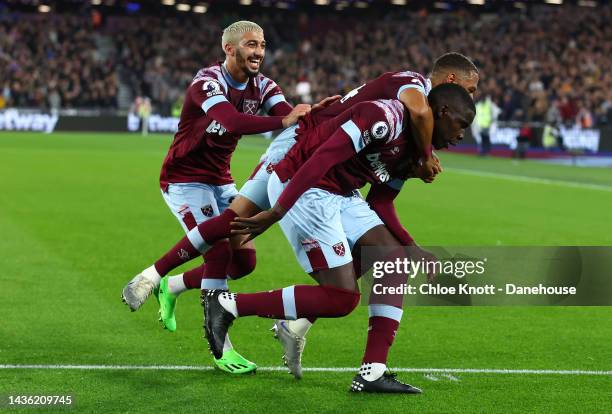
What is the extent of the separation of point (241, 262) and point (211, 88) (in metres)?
1.34

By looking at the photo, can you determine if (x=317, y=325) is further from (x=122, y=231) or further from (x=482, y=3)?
(x=482, y=3)

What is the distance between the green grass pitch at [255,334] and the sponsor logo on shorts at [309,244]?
0.86 metres

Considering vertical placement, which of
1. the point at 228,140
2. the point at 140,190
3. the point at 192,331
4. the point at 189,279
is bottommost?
the point at 140,190

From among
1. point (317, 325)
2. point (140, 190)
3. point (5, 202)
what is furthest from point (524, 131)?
point (317, 325)

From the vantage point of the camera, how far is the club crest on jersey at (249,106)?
7.47 meters

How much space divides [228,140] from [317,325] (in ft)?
6.08

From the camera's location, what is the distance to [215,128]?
7445mm

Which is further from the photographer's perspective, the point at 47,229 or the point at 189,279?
the point at 47,229

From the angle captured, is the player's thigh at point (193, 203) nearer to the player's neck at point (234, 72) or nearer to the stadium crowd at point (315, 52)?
the player's neck at point (234, 72)

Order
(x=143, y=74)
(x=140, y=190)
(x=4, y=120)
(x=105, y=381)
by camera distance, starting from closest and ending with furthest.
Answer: (x=105, y=381) → (x=140, y=190) → (x=4, y=120) → (x=143, y=74)

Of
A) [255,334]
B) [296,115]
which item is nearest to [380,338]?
[296,115]

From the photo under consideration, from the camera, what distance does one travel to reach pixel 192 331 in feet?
27.3

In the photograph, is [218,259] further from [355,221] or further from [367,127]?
[367,127]

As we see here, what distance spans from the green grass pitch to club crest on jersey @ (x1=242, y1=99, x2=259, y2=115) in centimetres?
167
